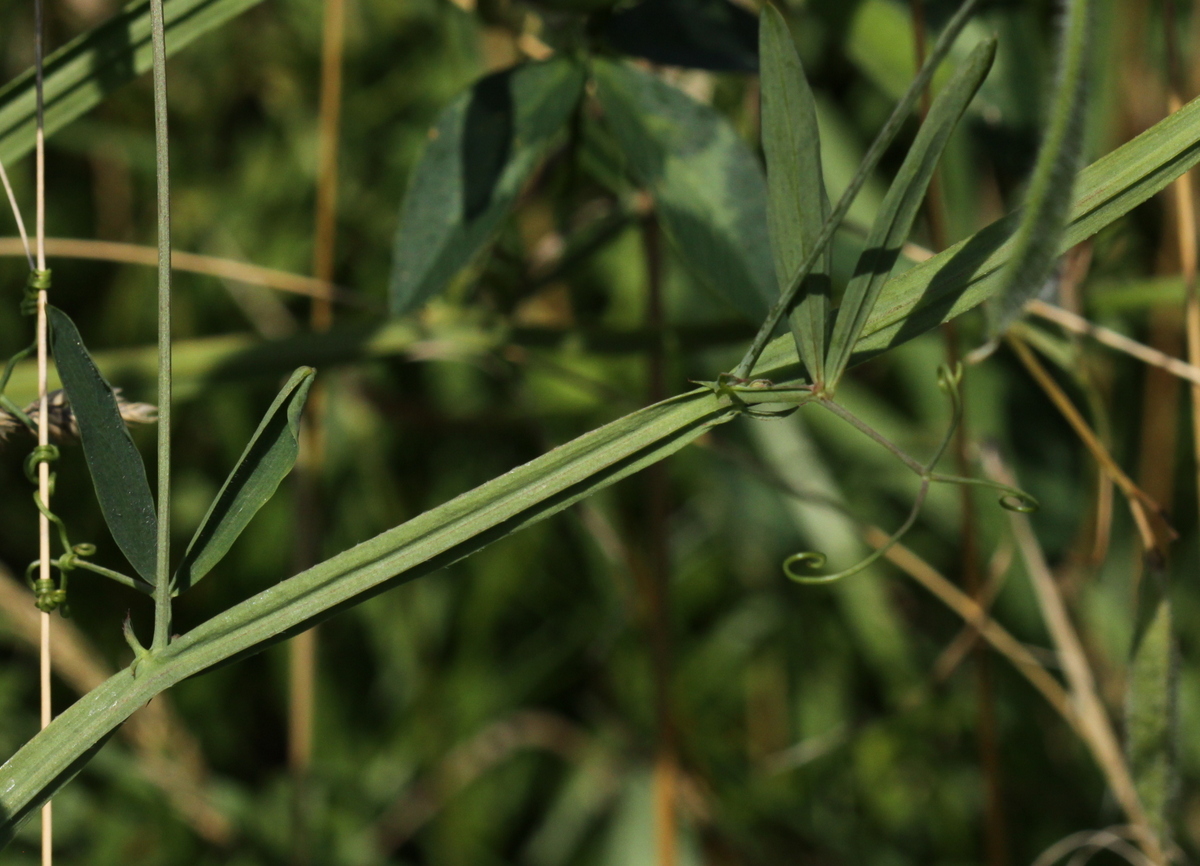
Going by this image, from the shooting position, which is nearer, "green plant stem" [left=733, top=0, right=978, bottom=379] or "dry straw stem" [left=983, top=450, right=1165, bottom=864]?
"green plant stem" [left=733, top=0, right=978, bottom=379]

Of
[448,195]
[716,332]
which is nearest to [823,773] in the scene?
[716,332]

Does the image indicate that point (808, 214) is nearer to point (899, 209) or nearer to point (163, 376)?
point (899, 209)

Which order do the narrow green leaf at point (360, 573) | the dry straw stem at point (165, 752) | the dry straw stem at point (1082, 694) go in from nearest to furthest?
the narrow green leaf at point (360, 573), the dry straw stem at point (1082, 694), the dry straw stem at point (165, 752)

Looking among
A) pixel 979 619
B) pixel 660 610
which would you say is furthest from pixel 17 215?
pixel 979 619

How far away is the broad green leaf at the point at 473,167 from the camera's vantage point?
0.66 metres

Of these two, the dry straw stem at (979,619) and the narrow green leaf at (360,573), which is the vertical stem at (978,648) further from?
the narrow green leaf at (360,573)

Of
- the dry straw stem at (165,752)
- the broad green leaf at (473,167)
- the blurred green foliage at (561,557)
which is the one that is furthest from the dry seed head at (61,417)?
the dry straw stem at (165,752)

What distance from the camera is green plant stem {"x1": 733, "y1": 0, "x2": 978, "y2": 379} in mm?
356

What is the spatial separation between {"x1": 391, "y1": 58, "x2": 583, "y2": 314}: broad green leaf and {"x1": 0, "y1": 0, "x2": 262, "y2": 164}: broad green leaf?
15cm

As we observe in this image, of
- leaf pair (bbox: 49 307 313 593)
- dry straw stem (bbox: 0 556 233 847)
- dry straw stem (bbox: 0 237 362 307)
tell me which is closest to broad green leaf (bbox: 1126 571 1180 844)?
leaf pair (bbox: 49 307 313 593)

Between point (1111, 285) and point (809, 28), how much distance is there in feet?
1.62

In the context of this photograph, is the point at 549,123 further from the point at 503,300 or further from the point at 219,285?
the point at 219,285

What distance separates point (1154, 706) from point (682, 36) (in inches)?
21.4

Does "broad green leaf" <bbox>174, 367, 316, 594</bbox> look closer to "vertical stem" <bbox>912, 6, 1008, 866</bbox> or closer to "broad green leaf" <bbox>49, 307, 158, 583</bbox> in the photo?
"broad green leaf" <bbox>49, 307, 158, 583</bbox>
